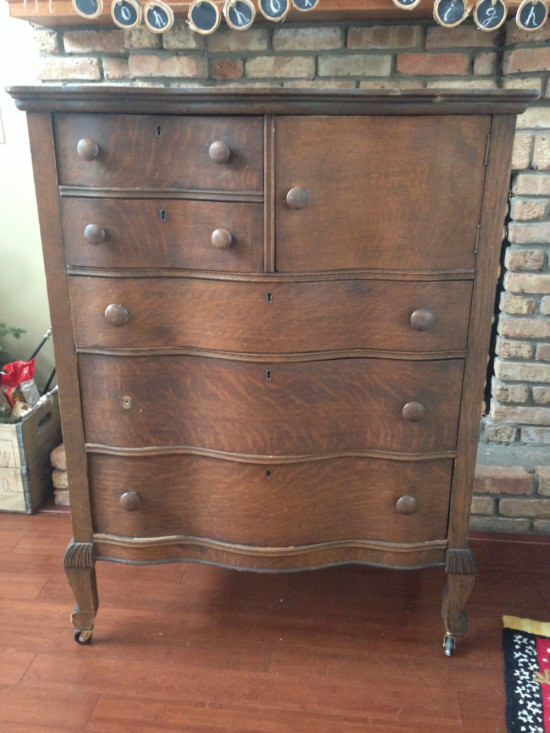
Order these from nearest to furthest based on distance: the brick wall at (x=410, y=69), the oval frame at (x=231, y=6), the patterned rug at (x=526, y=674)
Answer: the patterned rug at (x=526, y=674) < the oval frame at (x=231, y=6) < the brick wall at (x=410, y=69)

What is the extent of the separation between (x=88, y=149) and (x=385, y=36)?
0.95 metres

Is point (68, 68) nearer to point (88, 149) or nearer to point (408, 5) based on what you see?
point (88, 149)

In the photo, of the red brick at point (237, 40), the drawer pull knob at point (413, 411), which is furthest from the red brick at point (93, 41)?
the drawer pull knob at point (413, 411)

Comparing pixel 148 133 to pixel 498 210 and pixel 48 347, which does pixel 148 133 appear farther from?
pixel 48 347

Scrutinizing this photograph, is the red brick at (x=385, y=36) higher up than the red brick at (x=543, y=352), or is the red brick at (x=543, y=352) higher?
the red brick at (x=385, y=36)

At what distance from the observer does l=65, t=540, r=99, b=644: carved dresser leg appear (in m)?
1.47

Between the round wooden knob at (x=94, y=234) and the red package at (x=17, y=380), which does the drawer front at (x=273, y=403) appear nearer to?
the round wooden knob at (x=94, y=234)

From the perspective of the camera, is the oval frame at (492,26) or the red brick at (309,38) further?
the red brick at (309,38)

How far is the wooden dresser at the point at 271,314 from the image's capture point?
1181 mm

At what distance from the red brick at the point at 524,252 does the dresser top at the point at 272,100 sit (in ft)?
2.14

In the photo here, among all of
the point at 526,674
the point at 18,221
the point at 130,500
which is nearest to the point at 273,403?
the point at 130,500

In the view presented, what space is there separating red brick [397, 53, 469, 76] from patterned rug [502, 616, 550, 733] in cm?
144

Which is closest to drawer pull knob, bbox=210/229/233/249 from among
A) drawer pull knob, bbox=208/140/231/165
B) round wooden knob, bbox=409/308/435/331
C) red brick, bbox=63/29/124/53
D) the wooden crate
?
drawer pull knob, bbox=208/140/231/165

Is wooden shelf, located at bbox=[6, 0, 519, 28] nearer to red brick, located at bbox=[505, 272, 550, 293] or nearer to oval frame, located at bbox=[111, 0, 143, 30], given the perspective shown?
oval frame, located at bbox=[111, 0, 143, 30]
